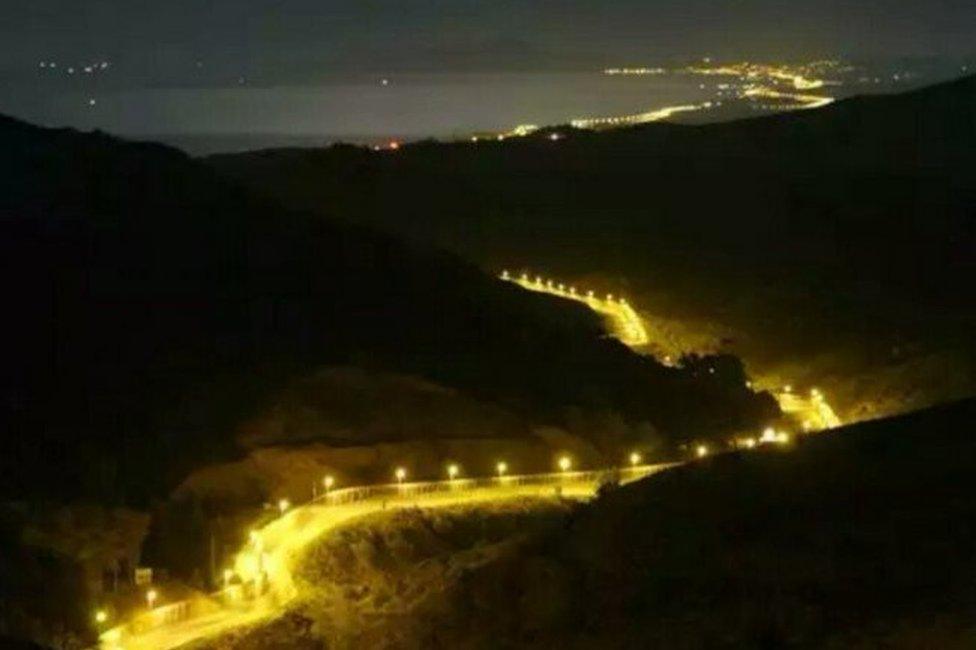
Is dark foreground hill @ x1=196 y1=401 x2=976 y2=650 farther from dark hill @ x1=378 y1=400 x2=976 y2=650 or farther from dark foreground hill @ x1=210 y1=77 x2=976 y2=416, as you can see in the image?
dark foreground hill @ x1=210 y1=77 x2=976 y2=416

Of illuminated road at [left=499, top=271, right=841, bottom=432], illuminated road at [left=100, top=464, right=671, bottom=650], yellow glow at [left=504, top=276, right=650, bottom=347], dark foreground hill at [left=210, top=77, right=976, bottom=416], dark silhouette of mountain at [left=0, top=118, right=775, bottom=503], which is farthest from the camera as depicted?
dark foreground hill at [left=210, top=77, right=976, bottom=416]

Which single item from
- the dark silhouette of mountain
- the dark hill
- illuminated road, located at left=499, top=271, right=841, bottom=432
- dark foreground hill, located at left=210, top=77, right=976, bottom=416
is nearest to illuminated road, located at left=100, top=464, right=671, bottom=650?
the dark silhouette of mountain

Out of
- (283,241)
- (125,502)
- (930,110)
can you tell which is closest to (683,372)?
(283,241)

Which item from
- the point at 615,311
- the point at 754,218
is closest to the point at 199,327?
the point at 615,311

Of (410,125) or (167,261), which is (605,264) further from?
(410,125)

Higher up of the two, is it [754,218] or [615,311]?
[754,218]

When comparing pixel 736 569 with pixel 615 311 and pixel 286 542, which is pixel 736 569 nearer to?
pixel 286 542
